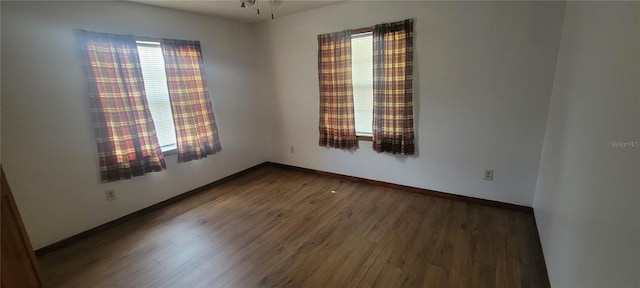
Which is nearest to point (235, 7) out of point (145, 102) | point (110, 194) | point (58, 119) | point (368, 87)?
point (145, 102)

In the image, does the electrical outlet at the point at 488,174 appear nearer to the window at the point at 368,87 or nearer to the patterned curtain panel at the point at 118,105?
the window at the point at 368,87

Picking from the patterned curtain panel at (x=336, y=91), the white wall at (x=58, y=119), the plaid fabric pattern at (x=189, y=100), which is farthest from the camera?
the patterned curtain panel at (x=336, y=91)

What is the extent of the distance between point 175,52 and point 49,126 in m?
1.36

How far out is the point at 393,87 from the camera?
2.93 meters

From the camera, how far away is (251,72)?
13.1ft

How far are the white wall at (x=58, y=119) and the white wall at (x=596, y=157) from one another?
3.58 m

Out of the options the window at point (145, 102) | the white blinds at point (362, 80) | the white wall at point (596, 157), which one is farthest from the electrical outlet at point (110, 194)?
the white wall at point (596, 157)

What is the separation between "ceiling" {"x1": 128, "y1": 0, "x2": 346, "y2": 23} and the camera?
9.24ft

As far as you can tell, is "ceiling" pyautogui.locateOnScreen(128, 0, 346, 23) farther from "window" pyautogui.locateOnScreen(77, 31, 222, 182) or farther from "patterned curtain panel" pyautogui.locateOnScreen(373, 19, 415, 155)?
"patterned curtain panel" pyautogui.locateOnScreen(373, 19, 415, 155)

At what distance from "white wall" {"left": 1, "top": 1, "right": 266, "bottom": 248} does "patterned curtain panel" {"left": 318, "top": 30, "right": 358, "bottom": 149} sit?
5.61ft

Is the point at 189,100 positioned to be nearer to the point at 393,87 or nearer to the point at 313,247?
the point at 313,247

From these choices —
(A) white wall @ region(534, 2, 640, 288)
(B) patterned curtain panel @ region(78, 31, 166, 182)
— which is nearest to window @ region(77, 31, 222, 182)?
(B) patterned curtain panel @ region(78, 31, 166, 182)

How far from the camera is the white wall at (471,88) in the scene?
2.29 meters

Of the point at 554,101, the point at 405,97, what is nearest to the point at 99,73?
the point at 405,97
